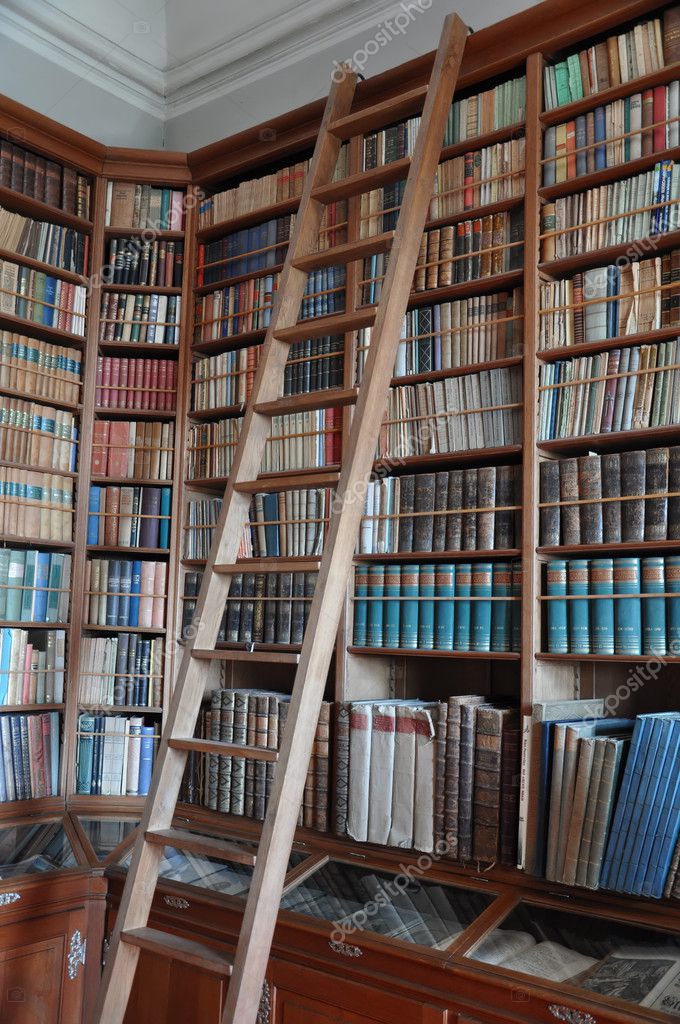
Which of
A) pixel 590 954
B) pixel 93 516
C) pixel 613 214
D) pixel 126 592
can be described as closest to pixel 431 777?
pixel 590 954

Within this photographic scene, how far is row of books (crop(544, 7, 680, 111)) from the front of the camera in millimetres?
2406

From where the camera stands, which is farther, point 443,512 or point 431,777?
point 443,512

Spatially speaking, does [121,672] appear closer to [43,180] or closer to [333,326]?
[333,326]

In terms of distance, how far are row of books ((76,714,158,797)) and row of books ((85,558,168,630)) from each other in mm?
374

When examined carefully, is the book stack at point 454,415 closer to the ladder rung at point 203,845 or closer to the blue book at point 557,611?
the blue book at point 557,611

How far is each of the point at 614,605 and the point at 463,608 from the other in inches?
17.5

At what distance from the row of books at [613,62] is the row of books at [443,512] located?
1.10 m

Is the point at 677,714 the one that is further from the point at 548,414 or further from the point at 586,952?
the point at 548,414

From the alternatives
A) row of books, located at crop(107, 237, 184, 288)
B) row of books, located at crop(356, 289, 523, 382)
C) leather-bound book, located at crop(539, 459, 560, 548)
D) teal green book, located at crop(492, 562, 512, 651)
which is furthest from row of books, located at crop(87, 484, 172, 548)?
leather-bound book, located at crop(539, 459, 560, 548)

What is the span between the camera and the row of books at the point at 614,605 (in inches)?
87.2

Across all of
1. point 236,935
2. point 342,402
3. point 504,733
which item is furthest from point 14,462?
point 504,733

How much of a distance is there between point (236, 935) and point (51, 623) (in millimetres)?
1345

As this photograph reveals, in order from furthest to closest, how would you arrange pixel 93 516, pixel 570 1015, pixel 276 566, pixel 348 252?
pixel 93 516
pixel 348 252
pixel 276 566
pixel 570 1015

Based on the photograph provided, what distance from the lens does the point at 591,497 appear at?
2365 millimetres
